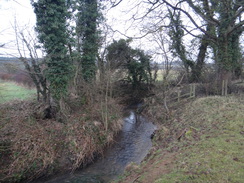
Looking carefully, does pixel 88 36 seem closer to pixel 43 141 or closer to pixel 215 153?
A: pixel 43 141

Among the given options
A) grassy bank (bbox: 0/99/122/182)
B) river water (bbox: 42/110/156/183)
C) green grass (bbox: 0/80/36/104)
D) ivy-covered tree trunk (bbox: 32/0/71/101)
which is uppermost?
ivy-covered tree trunk (bbox: 32/0/71/101)

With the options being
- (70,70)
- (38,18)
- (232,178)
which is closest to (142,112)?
(70,70)

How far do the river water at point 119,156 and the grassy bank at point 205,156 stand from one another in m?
1.06

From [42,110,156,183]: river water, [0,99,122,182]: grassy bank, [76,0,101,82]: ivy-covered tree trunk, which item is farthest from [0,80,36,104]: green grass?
[42,110,156,183]: river water

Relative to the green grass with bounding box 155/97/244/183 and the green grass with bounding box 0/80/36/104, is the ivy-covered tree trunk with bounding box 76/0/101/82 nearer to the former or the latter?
the green grass with bounding box 0/80/36/104

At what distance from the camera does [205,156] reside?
5438mm

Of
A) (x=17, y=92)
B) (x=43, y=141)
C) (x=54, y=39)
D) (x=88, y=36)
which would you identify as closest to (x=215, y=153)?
(x=43, y=141)

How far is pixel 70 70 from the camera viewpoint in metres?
11.5

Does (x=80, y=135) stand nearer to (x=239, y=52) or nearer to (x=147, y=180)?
(x=147, y=180)

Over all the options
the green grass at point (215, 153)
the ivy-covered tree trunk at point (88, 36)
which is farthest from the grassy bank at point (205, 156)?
the ivy-covered tree trunk at point (88, 36)

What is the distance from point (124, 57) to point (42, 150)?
1434 cm

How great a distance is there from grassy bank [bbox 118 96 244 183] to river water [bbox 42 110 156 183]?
106cm

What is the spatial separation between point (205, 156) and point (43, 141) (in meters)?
6.94

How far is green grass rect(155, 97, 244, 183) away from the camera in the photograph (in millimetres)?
4391
